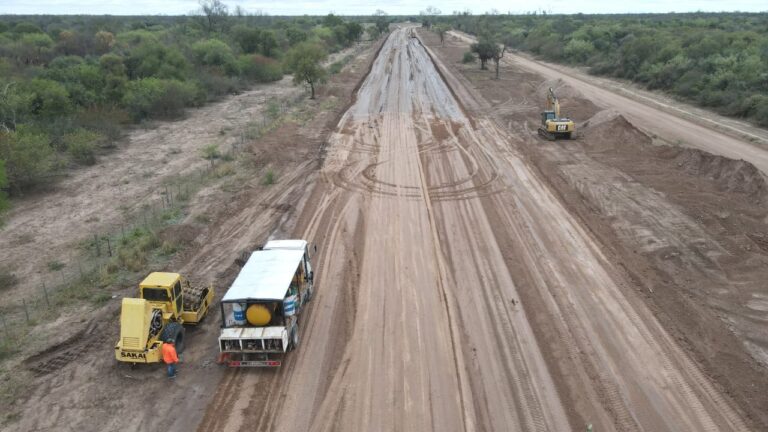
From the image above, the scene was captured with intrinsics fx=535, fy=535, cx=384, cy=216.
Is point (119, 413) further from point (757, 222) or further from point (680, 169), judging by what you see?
point (680, 169)

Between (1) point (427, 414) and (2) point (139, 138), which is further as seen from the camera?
(2) point (139, 138)

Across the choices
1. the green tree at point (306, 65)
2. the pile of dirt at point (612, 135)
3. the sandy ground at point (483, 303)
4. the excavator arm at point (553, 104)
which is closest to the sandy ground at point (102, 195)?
A: the sandy ground at point (483, 303)

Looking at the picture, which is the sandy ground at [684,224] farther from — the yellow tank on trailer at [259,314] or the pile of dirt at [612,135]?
the yellow tank on trailer at [259,314]

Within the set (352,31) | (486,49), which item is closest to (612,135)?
(486,49)

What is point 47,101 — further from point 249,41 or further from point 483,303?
point 249,41

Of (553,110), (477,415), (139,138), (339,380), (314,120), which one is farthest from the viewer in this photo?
(314,120)

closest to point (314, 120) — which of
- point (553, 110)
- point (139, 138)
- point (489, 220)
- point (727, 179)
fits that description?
point (139, 138)

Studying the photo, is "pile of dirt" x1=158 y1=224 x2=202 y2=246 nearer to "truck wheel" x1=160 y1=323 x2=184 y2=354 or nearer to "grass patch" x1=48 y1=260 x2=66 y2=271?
"grass patch" x1=48 y1=260 x2=66 y2=271
